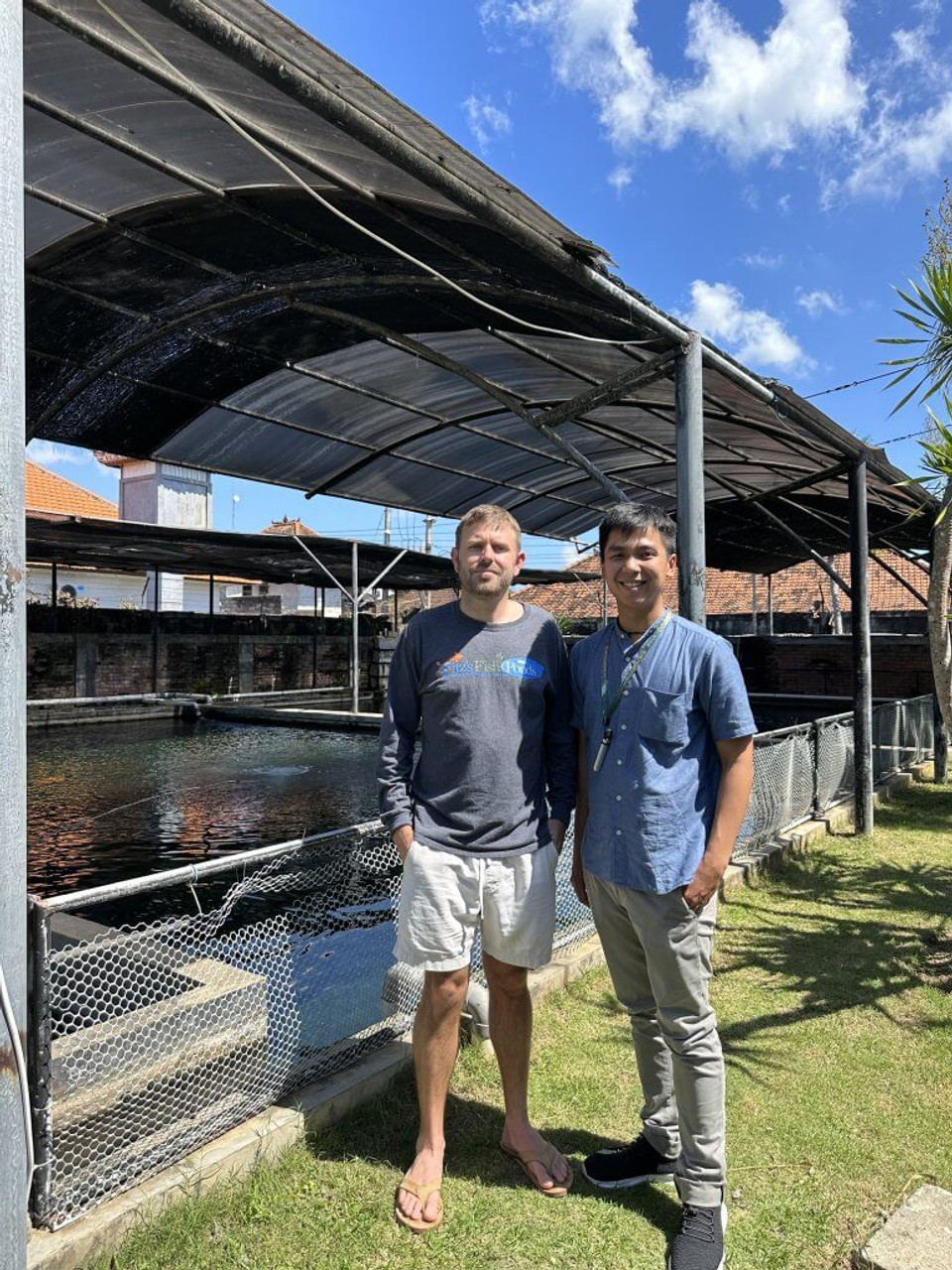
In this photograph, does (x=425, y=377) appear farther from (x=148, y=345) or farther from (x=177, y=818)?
(x=177, y=818)

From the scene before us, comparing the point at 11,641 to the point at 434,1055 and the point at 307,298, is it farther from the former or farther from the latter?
the point at 307,298

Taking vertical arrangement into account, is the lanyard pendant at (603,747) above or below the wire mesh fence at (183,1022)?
above

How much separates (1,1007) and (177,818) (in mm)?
7253

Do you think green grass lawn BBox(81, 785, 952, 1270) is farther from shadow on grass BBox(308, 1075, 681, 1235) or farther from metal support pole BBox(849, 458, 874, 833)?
metal support pole BBox(849, 458, 874, 833)

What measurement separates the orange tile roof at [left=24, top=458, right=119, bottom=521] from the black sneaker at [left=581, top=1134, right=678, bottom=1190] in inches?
919

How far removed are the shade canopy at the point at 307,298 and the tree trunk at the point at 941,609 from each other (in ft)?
4.51

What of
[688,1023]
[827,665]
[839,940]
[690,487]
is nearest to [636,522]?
[688,1023]

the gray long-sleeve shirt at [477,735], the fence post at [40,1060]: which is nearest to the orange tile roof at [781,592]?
the gray long-sleeve shirt at [477,735]

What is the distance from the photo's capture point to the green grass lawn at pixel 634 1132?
2186mm

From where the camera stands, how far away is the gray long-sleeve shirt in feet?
7.81

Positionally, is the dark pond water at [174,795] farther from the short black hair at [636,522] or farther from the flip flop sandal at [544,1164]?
the short black hair at [636,522]

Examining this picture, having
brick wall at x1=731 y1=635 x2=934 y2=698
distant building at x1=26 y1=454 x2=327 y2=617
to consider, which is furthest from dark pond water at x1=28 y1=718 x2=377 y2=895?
distant building at x1=26 y1=454 x2=327 y2=617

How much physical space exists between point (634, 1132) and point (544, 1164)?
422 mm

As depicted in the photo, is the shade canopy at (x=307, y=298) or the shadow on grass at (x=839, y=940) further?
the shadow on grass at (x=839, y=940)
